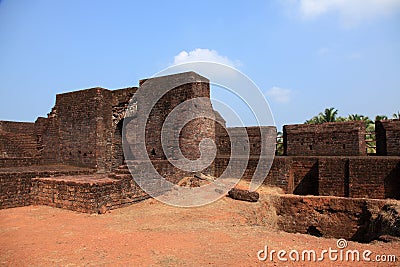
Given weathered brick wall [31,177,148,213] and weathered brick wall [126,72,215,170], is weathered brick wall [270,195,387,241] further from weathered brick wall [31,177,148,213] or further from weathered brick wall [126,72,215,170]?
weathered brick wall [31,177,148,213]

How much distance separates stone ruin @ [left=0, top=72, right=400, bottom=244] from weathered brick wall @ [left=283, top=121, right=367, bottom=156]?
0.04 meters

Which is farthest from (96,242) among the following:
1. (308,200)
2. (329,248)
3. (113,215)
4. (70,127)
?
(70,127)

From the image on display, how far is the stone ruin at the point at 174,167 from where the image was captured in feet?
25.2

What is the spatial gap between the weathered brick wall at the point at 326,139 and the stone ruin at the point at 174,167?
44 mm

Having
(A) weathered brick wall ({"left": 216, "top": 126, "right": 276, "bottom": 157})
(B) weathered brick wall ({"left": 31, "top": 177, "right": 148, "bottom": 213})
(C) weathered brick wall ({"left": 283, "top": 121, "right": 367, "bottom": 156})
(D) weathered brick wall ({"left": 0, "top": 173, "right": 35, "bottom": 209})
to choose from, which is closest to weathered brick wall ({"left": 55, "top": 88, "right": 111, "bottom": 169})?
(D) weathered brick wall ({"left": 0, "top": 173, "right": 35, "bottom": 209})

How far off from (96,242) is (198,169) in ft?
21.9

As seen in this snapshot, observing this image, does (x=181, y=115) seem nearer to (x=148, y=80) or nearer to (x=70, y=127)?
(x=148, y=80)

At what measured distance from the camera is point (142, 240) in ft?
15.6

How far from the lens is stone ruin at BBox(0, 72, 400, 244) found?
7672 millimetres

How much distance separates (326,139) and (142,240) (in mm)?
11723

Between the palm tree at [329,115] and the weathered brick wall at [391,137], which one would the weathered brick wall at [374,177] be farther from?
the palm tree at [329,115]

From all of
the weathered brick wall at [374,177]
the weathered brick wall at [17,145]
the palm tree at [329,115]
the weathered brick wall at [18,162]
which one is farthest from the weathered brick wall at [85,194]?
the palm tree at [329,115]

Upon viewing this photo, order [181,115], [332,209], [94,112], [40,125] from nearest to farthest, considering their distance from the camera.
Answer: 1. [332,209]
2. [181,115]
3. [94,112]
4. [40,125]

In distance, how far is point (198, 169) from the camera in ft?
36.5
